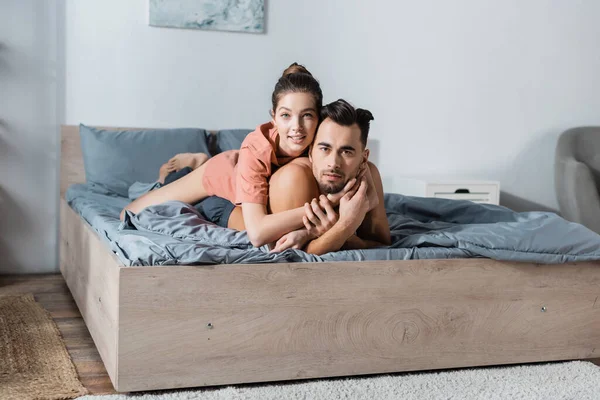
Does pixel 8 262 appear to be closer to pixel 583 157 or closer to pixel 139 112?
pixel 139 112

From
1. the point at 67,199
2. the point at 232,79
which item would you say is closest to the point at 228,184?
the point at 67,199

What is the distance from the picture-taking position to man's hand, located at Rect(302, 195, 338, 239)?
2029 millimetres

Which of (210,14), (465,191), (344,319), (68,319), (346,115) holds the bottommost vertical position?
(68,319)

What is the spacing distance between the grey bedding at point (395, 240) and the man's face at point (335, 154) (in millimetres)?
207

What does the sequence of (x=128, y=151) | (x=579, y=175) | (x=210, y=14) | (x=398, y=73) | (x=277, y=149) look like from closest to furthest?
(x=277, y=149)
(x=128, y=151)
(x=210, y=14)
(x=579, y=175)
(x=398, y=73)

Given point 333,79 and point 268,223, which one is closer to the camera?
point 268,223

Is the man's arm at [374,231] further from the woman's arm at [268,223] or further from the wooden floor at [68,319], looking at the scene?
the wooden floor at [68,319]

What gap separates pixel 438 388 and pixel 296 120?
847mm

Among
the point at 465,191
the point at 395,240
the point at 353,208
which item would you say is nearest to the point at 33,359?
the point at 353,208

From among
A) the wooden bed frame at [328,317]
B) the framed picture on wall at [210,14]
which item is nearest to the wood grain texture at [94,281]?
the wooden bed frame at [328,317]

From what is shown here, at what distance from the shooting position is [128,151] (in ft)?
11.1

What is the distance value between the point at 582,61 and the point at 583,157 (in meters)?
0.67

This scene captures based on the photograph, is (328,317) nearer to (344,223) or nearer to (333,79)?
(344,223)

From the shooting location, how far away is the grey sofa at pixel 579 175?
3799 mm
